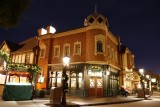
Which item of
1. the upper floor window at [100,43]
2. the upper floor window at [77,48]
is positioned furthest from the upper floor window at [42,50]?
the upper floor window at [100,43]

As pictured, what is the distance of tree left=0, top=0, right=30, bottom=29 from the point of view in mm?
→ 7884

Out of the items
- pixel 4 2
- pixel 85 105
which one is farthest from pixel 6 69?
pixel 4 2

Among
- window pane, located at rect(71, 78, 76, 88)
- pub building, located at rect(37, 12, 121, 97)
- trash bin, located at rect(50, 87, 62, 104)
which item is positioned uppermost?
pub building, located at rect(37, 12, 121, 97)

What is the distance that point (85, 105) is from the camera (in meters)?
14.6

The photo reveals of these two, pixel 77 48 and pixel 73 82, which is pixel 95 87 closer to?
pixel 73 82

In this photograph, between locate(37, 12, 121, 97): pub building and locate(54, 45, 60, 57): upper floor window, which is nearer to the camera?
locate(37, 12, 121, 97): pub building

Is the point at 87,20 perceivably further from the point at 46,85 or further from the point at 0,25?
the point at 0,25

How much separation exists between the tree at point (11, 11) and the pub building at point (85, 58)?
1540cm

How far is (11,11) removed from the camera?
834 cm

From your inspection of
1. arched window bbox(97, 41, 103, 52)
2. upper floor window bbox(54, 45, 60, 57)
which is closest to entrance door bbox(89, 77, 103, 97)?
arched window bbox(97, 41, 103, 52)

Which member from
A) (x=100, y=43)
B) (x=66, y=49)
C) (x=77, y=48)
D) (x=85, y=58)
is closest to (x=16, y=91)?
(x=85, y=58)

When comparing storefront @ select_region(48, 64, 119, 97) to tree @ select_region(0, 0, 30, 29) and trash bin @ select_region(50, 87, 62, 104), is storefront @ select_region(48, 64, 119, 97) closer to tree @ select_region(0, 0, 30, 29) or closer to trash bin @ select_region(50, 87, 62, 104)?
trash bin @ select_region(50, 87, 62, 104)

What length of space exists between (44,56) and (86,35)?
724 centimetres

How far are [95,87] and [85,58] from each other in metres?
3.75
